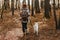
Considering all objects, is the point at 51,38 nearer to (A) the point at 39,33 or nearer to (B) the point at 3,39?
(A) the point at 39,33

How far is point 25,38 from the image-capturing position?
13906 millimetres

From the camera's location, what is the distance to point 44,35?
1488 centimetres

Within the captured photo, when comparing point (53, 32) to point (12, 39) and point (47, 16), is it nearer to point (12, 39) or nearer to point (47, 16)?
point (12, 39)

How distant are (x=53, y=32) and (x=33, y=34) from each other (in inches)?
61.1

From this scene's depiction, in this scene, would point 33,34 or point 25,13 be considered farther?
point 33,34

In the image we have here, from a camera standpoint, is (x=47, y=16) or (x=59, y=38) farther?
(x=47, y=16)

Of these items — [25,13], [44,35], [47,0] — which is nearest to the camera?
[25,13]

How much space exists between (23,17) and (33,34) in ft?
5.95

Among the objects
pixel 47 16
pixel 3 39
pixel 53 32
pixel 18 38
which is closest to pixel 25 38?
pixel 18 38

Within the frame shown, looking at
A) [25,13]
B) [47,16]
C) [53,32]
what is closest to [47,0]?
[47,16]

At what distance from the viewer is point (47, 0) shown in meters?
20.9

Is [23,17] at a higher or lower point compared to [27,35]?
higher

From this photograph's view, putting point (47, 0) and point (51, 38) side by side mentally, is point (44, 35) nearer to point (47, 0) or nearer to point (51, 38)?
point (51, 38)

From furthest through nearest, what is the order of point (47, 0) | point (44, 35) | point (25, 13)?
point (47, 0) < point (44, 35) < point (25, 13)
